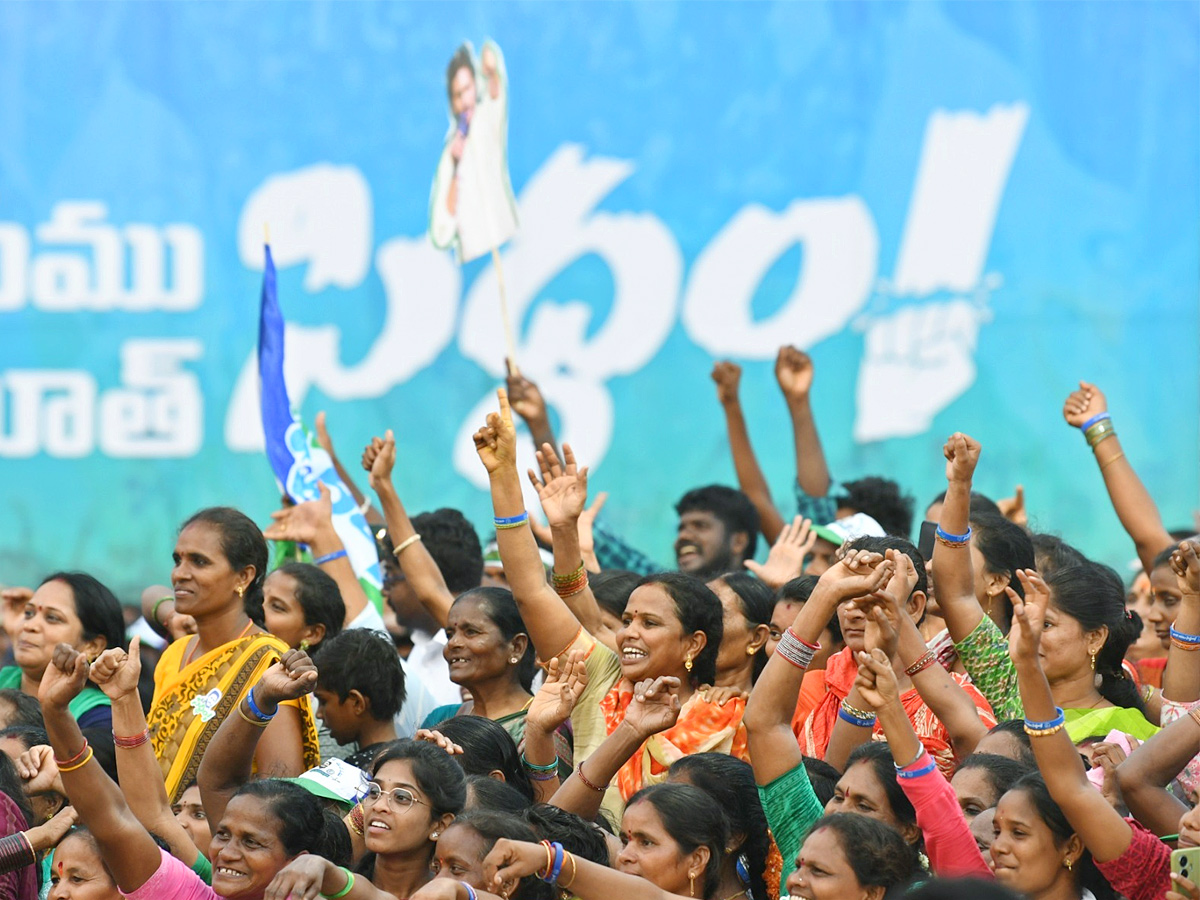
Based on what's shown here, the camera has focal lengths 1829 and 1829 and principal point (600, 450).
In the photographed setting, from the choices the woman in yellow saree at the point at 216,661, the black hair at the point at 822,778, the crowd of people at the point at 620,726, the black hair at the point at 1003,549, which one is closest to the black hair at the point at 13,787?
the crowd of people at the point at 620,726

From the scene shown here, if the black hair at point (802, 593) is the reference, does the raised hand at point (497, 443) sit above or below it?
above

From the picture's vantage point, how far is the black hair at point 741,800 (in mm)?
4152

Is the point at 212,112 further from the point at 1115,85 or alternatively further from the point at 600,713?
the point at 600,713

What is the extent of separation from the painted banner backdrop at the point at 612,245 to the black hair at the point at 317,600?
133 inches

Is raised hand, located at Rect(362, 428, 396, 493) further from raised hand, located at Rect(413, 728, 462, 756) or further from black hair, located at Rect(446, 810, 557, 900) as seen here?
black hair, located at Rect(446, 810, 557, 900)

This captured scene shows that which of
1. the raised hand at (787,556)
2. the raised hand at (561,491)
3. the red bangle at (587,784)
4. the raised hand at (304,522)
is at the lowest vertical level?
the red bangle at (587,784)

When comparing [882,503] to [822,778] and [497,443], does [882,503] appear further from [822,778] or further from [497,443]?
[822,778]

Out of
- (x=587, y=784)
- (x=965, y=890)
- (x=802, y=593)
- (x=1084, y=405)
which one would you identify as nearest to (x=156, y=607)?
(x=802, y=593)

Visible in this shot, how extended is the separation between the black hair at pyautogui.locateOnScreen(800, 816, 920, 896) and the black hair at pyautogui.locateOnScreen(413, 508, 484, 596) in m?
2.76

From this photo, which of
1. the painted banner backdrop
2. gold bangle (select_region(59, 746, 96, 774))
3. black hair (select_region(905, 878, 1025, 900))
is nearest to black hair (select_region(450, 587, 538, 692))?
gold bangle (select_region(59, 746, 96, 774))

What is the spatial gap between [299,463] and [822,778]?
10.3 feet

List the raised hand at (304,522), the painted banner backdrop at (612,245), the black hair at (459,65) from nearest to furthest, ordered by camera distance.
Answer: the raised hand at (304,522), the black hair at (459,65), the painted banner backdrop at (612,245)

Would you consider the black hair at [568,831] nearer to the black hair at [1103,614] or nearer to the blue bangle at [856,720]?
the blue bangle at [856,720]

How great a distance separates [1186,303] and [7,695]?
20.3 ft
